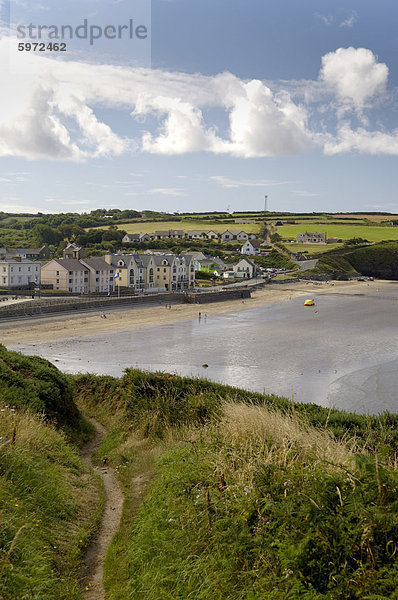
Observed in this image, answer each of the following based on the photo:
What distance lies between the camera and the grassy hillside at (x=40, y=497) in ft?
18.1

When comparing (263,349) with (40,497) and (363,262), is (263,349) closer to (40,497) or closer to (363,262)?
(40,497)

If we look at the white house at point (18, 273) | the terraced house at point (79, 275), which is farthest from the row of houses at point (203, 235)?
the white house at point (18, 273)

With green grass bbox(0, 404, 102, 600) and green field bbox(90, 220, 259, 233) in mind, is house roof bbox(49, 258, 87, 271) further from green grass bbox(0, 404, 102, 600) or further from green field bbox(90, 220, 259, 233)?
green field bbox(90, 220, 259, 233)

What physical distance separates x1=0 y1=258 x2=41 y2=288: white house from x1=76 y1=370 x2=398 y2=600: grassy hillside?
5578 centimetres

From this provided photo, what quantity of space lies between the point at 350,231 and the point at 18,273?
402ft

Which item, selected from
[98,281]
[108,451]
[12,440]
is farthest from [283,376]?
[98,281]

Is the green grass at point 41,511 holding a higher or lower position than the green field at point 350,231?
lower

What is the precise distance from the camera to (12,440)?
8.24 metres

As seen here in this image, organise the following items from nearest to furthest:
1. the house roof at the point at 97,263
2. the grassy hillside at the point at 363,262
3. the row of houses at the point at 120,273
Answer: the row of houses at the point at 120,273 < the house roof at the point at 97,263 < the grassy hillside at the point at 363,262

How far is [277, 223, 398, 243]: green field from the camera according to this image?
5928 inches

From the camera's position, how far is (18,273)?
61.9 m

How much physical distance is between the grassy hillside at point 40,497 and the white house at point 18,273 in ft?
170

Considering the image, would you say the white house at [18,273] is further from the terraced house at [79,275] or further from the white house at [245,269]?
the white house at [245,269]

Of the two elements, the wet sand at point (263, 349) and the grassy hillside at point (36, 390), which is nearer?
the grassy hillside at point (36, 390)
